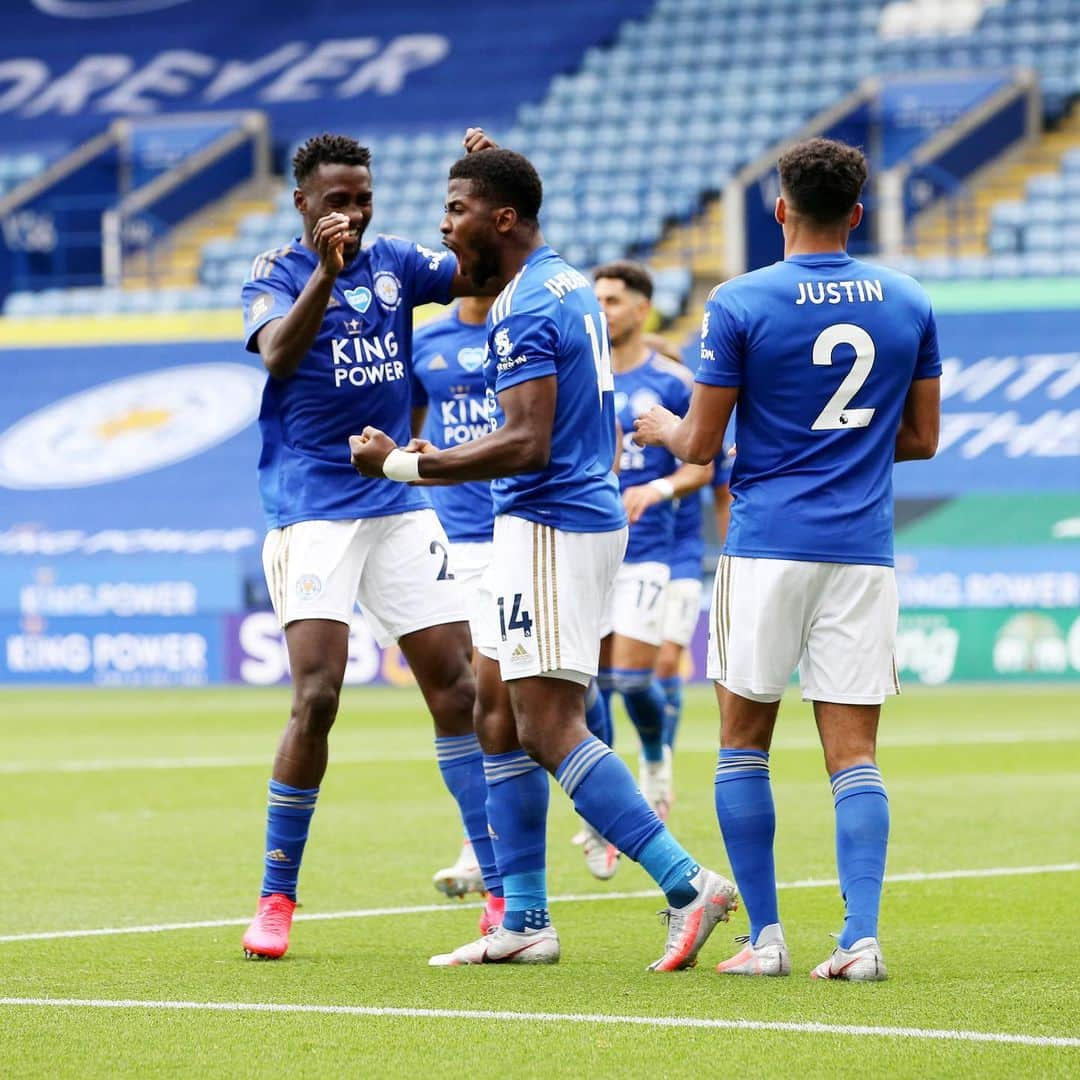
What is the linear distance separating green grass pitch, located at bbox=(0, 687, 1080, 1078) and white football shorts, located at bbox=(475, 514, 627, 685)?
84 cm

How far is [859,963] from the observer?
5.19 metres

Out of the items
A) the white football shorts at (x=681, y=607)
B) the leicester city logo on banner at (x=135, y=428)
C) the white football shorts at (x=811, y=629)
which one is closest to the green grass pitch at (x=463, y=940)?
the white football shorts at (x=811, y=629)

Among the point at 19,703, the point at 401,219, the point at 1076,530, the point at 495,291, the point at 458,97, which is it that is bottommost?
the point at 19,703

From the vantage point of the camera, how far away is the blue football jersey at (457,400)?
836cm

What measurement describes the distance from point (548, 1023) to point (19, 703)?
1502 cm

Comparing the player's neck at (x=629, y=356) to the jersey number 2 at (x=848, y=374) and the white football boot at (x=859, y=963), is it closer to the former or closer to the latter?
the jersey number 2 at (x=848, y=374)

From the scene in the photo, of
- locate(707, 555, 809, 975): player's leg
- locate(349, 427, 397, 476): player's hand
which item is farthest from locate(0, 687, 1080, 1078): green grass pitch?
locate(349, 427, 397, 476): player's hand

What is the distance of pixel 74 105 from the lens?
30.9 metres

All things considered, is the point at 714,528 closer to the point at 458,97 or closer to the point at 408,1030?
the point at 458,97

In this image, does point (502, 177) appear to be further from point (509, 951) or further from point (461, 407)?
point (461, 407)

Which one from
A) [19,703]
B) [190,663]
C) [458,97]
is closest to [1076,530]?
[190,663]

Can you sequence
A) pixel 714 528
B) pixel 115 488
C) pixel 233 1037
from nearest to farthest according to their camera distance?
1. pixel 233 1037
2. pixel 714 528
3. pixel 115 488

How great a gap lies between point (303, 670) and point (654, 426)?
4.27ft

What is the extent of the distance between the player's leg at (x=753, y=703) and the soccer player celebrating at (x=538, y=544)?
4.9 inches
